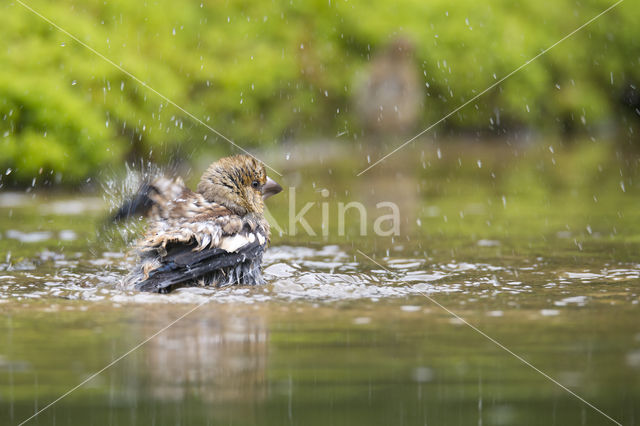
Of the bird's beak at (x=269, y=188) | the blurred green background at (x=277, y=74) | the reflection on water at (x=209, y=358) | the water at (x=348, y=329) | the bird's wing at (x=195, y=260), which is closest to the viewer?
the water at (x=348, y=329)

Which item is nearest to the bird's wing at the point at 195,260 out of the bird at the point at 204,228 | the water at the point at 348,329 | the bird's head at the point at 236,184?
the bird at the point at 204,228

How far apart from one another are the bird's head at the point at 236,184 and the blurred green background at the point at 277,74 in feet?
1.52

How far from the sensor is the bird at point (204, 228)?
6461mm

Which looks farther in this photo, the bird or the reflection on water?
the bird

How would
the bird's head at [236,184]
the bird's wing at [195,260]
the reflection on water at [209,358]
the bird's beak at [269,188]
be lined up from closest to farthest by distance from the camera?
the reflection on water at [209,358]
the bird's wing at [195,260]
the bird's head at [236,184]
the bird's beak at [269,188]

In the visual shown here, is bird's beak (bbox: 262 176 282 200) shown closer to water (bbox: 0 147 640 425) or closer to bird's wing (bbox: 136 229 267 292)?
water (bbox: 0 147 640 425)

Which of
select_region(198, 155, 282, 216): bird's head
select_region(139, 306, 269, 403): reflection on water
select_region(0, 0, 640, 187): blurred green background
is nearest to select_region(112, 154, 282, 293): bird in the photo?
select_region(198, 155, 282, 216): bird's head

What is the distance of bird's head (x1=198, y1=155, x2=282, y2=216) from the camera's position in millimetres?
7453

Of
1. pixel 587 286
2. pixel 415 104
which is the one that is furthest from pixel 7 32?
pixel 587 286

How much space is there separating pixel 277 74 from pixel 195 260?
10.9 m

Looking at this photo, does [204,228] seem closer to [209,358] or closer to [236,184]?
[236,184]

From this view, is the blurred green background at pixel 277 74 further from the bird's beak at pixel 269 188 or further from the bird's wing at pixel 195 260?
the bird's wing at pixel 195 260

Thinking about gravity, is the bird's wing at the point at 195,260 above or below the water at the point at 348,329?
above

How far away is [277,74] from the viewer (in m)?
17.0
